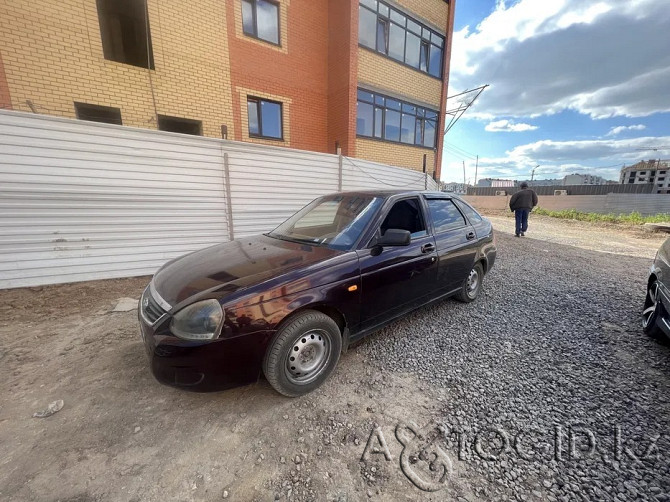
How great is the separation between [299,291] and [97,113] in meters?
7.38

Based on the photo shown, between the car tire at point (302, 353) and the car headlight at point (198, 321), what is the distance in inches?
16.7

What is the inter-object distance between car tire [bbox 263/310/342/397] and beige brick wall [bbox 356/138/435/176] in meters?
8.45

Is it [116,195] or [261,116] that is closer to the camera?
[116,195]

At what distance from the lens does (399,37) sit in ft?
34.5

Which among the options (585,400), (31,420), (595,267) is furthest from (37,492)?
(595,267)

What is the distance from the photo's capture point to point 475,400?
7.28 feet

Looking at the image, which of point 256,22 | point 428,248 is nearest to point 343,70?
point 256,22

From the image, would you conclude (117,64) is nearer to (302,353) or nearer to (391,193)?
(391,193)

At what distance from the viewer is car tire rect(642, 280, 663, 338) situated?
2.90m

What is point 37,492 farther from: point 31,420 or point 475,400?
point 475,400

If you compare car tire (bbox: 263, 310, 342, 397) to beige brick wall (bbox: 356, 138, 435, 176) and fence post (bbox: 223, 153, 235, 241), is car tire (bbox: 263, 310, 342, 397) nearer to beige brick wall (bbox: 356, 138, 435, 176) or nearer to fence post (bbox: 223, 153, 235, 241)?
fence post (bbox: 223, 153, 235, 241)

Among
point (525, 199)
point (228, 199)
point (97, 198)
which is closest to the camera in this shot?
point (97, 198)

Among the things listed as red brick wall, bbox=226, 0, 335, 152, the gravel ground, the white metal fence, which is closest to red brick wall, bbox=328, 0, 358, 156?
red brick wall, bbox=226, 0, 335, 152

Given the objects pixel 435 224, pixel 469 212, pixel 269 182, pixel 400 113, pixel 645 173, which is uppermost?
pixel 645 173
